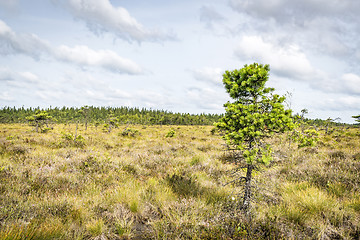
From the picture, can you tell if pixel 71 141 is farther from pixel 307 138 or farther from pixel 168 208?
pixel 307 138

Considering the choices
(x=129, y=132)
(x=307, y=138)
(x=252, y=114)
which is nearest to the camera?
(x=252, y=114)

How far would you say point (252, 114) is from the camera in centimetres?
352

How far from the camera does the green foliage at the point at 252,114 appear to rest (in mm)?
3354

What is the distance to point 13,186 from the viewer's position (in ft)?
14.1

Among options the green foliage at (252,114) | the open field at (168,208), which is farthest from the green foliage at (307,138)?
the green foliage at (252,114)

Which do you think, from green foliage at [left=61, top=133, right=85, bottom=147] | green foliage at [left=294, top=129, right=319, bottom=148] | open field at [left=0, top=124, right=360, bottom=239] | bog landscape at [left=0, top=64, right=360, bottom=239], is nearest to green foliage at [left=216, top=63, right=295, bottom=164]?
bog landscape at [left=0, top=64, right=360, bottom=239]

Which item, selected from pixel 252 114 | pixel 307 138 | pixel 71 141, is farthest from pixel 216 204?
pixel 71 141

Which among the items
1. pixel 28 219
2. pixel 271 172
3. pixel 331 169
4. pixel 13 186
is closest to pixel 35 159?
pixel 13 186

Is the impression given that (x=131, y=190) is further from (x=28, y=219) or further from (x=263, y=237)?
(x=263, y=237)

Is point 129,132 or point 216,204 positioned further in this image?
point 129,132

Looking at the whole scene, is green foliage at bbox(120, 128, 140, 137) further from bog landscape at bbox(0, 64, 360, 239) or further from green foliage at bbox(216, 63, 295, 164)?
green foliage at bbox(216, 63, 295, 164)

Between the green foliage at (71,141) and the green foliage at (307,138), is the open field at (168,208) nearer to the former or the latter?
the green foliage at (307,138)

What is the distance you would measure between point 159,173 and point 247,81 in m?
4.80

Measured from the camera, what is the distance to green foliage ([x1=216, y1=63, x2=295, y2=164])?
3.35 meters
